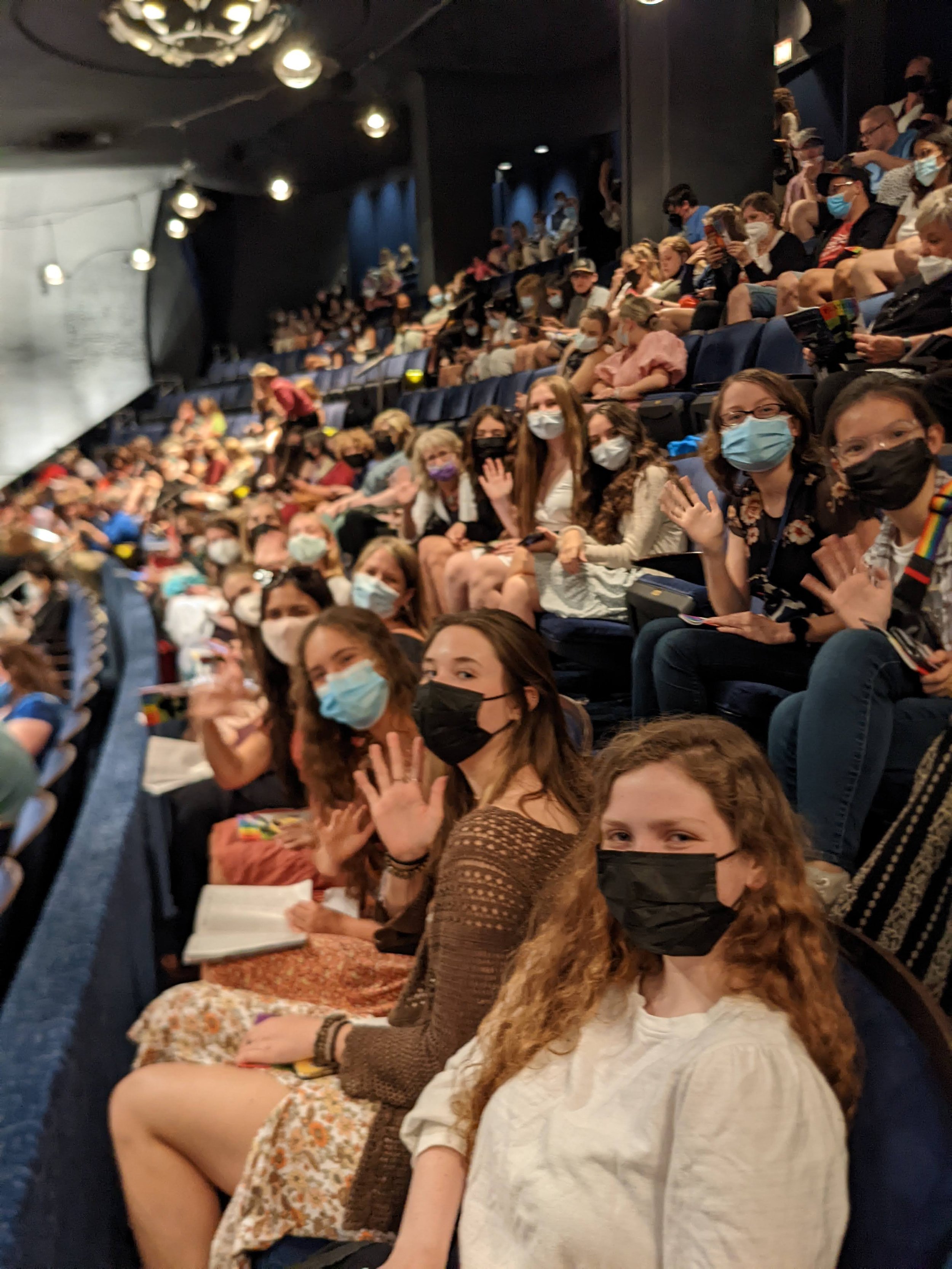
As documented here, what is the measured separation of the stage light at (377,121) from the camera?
1101 cm

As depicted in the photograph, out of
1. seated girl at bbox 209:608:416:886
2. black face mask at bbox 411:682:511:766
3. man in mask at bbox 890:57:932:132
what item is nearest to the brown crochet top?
black face mask at bbox 411:682:511:766

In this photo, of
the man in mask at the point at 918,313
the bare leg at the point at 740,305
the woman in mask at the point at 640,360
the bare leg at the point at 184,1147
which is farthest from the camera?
the bare leg at the point at 740,305

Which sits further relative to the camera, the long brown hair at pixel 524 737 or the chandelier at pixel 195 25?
the chandelier at pixel 195 25

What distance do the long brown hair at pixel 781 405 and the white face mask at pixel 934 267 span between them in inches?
33.2

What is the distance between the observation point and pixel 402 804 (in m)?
1.73

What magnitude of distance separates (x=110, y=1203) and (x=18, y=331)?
13.7m

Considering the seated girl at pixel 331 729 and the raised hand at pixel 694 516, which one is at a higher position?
the raised hand at pixel 694 516

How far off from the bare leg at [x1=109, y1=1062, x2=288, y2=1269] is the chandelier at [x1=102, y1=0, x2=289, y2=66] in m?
8.29

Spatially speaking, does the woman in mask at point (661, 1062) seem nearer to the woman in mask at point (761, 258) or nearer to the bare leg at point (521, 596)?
the bare leg at point (521, 596)

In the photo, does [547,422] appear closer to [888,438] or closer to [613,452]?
[613,452]

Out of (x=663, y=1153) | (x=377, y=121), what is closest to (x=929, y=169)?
(x=663, y=1153)

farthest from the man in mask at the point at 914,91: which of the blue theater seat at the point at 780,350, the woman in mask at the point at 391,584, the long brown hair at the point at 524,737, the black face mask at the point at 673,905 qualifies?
the black face mask at the point at 673,905

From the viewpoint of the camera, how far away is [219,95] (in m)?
11.6

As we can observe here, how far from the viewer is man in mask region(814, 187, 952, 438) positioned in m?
2.38
